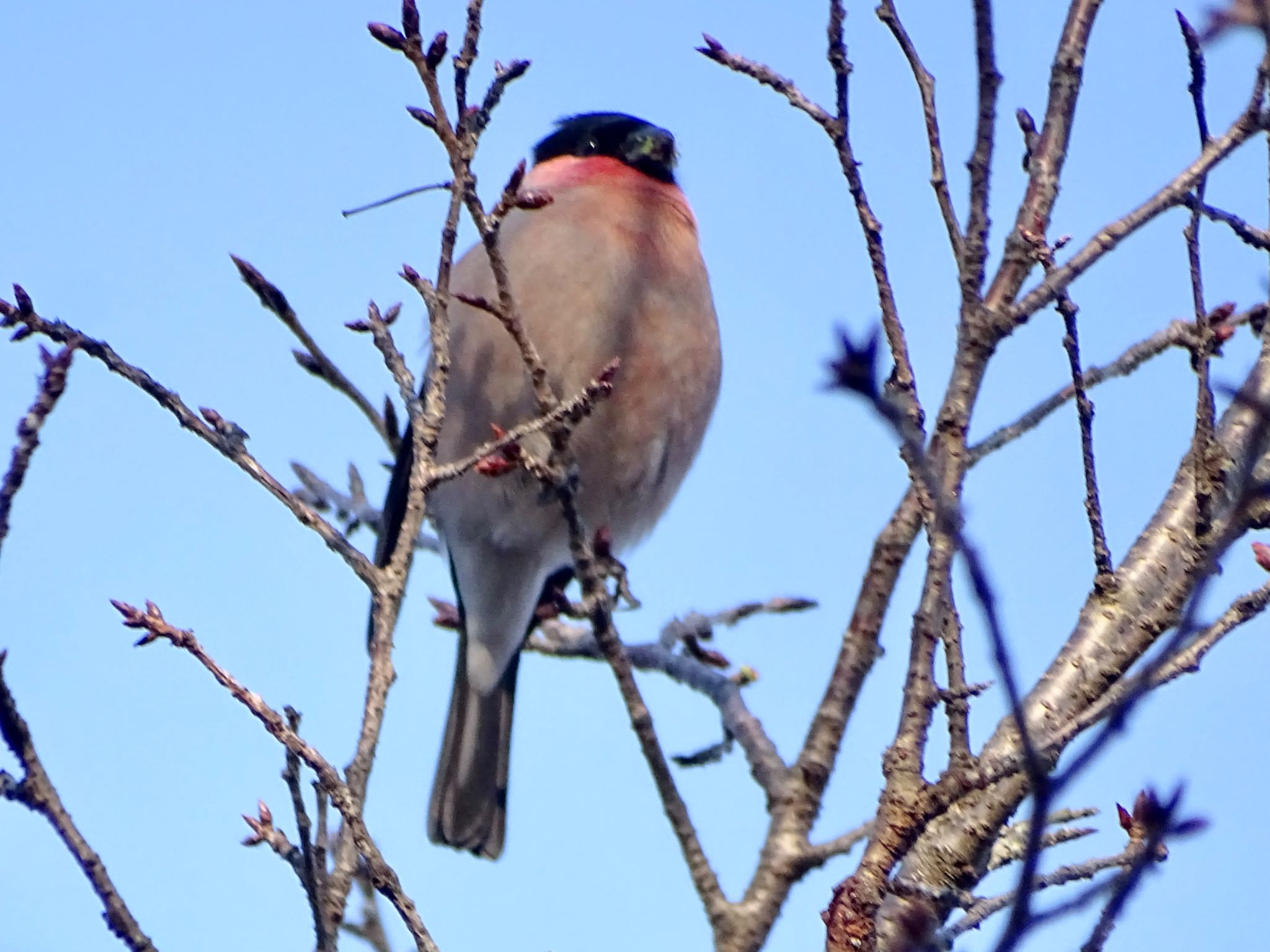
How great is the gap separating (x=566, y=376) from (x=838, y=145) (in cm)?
176

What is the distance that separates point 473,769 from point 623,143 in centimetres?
210

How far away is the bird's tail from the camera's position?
4.74 metres

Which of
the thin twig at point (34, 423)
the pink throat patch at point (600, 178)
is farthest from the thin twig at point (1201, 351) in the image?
the pink throat patch at point (600, 178)

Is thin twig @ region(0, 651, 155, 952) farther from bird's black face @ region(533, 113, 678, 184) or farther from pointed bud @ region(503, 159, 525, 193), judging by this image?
bird's black face @ region(533, 113, 678, 184)

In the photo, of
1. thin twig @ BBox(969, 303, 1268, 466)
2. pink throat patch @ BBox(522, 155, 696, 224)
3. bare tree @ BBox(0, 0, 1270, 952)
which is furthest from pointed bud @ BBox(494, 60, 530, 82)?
pink throat patch @ BBox(522, 155, 696, 224)

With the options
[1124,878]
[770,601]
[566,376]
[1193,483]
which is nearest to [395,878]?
[1124,878]

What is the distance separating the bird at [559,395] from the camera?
4148 mm

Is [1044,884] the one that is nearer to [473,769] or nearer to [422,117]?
[422,117]

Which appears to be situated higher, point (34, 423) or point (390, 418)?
point (390, 418)

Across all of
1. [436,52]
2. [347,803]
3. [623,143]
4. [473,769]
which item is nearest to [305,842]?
[347,803]

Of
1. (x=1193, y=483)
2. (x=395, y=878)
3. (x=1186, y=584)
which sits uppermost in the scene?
(x=1193, y=483)

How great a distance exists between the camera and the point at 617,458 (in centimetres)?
441

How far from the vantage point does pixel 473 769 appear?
4824 mm

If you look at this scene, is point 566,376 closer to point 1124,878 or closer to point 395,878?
point 395,878
